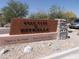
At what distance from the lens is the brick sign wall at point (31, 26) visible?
562 inches

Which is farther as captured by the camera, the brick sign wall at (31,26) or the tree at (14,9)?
the tree at (14,9)

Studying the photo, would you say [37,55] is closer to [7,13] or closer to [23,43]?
[23,43]

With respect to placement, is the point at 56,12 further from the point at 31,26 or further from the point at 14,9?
the point at 31,26

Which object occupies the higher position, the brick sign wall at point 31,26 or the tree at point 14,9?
the tree at point 14,9

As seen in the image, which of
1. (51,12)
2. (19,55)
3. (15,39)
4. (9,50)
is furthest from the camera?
(51,12)

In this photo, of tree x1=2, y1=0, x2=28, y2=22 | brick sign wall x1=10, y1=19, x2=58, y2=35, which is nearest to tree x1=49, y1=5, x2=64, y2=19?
tree x1=2, y1=0, x2=28, y2=22

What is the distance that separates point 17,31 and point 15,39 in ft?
2.78

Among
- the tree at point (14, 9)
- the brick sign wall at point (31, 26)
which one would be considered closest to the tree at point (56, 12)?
the tree at point (14, 9)

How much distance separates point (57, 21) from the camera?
17.0m

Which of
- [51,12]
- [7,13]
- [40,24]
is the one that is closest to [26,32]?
[40,24]

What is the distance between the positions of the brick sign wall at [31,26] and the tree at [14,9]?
92.0 ft

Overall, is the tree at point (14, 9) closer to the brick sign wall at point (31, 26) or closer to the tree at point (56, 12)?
the tree at point (56, 12)

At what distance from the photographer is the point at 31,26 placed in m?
15.3

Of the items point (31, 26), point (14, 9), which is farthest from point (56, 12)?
point (31, 26)
